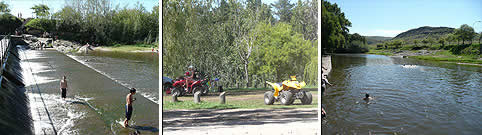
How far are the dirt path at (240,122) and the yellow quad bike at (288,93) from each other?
0.47 feet

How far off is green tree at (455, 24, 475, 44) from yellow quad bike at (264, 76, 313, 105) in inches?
294

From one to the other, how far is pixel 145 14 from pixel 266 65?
1874mm

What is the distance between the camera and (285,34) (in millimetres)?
3566

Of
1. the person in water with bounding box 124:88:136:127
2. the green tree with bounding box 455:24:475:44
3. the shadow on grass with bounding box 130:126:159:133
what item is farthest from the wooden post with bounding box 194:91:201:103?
the green tree with bounding box 455:24:475:44

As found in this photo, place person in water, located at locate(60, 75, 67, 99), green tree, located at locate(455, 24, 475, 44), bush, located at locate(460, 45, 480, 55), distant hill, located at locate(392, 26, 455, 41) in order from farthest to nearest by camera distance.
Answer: distant hill, located at locate(392, 26, 455, 41) → bush, located at locate(460, 45, 480, 55) → green tree, located at locate(455, 24, 475, 44) → person in water, located at locate(60, 75, 67, 99)

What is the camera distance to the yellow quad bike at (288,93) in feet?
11.7

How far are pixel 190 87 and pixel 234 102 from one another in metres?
0.69

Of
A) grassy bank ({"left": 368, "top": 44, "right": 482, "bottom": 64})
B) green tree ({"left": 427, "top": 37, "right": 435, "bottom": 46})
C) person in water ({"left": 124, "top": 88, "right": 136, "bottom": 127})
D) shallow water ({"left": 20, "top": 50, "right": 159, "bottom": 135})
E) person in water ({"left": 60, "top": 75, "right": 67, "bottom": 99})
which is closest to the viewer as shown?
shallow water ({"left": 20, "top": 50, "right": 159, "bottom": 135})

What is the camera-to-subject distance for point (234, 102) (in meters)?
3.49

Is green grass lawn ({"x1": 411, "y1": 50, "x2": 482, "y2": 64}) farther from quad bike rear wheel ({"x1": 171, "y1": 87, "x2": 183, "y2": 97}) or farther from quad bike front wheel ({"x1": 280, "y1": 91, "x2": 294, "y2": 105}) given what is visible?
quad bike rear wheel ({"x1": 171, "y1": 87, "x2": 183, "y2": 97})

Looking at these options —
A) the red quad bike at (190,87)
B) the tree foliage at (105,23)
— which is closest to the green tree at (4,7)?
the tree foliage at (105,23)

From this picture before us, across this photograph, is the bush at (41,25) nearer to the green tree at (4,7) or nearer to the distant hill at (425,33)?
the green tree at (4,7)

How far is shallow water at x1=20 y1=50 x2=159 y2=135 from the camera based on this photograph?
2633mm

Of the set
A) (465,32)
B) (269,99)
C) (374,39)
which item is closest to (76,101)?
(269,99)
